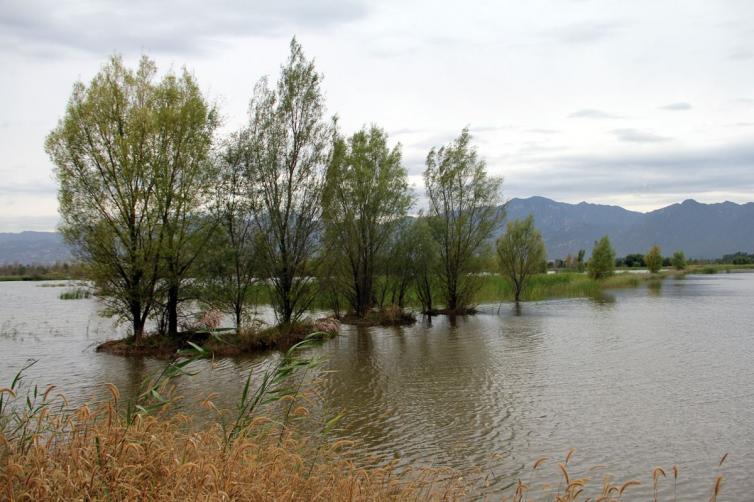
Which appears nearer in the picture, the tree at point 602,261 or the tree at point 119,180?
the tree at point 119,180

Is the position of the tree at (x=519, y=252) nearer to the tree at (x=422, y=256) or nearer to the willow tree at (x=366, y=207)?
the tree at (x=422, y=256)

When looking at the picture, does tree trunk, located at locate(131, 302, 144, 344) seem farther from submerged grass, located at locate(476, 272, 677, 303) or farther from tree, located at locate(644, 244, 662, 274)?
tree, located at locate(644, 244, 662, 274)

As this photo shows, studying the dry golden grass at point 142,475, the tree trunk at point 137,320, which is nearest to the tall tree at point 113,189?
the tree trunk at point 137,320

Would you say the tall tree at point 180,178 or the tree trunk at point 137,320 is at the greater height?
the tall tree at point 180,178

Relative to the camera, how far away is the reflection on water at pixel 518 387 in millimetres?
9867

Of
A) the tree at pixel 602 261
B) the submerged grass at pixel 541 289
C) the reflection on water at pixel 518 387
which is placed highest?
the tree at pixel 602 261

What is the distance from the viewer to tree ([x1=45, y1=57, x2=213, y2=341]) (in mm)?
21141

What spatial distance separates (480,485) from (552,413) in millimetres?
4589

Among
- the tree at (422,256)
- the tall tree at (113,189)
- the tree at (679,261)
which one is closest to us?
the tall tree at (113,189)

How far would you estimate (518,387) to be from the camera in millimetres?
15047

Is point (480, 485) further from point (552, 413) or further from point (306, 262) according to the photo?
point (306, 262)

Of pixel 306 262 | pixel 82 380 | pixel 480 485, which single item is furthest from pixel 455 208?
pixel 480 485

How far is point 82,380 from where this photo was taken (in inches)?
640

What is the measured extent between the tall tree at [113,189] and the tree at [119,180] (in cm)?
3
